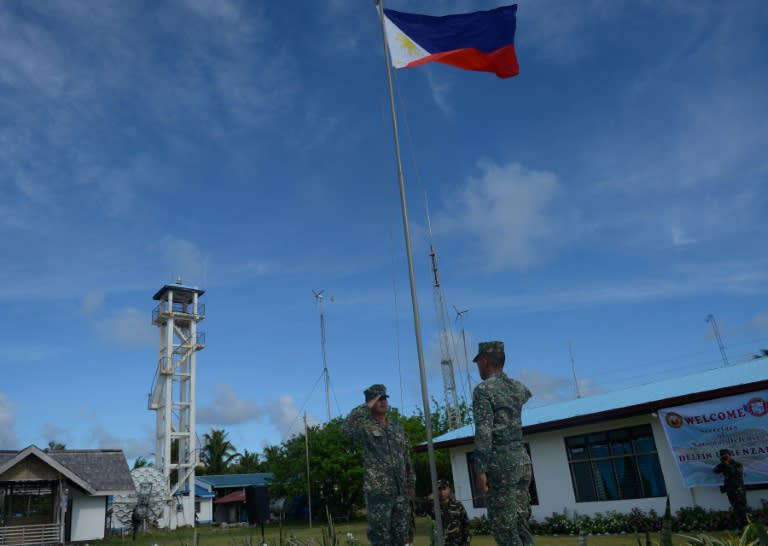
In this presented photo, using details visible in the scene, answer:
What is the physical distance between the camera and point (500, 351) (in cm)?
599

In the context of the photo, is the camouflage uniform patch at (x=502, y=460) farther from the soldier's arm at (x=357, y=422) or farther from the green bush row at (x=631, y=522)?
the green bush row at (x=631, y=522)

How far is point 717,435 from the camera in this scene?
42.6 ft

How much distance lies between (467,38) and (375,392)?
542 centimetres

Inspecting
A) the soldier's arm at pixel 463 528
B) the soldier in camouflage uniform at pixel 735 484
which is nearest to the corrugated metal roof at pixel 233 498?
the soldier in camouflage uniform at pixel 735 484

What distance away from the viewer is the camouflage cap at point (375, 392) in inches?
248

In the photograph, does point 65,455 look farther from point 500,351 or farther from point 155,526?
point 500,351

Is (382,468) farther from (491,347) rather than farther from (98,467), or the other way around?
(98,467)

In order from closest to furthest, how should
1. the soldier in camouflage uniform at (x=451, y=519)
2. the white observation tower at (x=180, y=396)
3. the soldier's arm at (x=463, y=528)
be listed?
the soldier in camouflage uniform at (x=451, y=519), the soldier's arm at (x=463, y=528), the white observation tower at (x=180, y=396)

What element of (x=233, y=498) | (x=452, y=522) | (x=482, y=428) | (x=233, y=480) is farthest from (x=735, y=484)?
(x=233, y=480)

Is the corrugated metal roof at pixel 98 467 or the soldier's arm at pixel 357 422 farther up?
the corrugated metal roof at pixel 98 467

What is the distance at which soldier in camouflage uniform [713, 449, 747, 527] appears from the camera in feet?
38.1

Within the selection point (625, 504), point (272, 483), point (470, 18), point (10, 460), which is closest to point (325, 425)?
point (272, 483)

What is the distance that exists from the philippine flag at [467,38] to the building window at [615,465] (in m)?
10.4

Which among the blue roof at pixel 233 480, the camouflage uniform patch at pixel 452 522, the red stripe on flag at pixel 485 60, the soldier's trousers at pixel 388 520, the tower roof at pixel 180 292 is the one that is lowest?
the camouflage uniform patch at pixel 452 522
